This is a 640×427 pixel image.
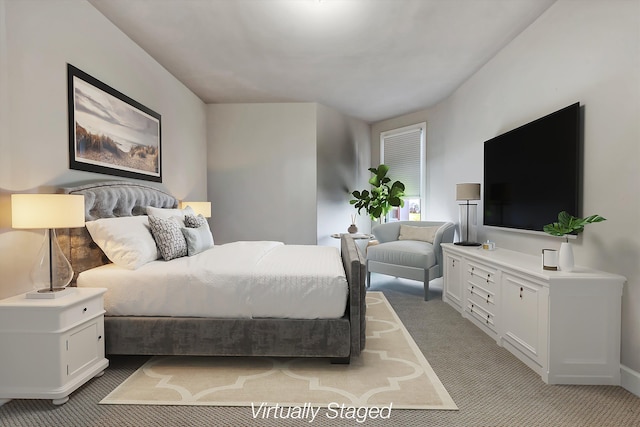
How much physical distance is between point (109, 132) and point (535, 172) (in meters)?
3.61

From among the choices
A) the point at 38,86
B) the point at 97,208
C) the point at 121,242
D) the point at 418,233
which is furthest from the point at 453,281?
the point at 38,86

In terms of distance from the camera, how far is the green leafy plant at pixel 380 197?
548 centimetres

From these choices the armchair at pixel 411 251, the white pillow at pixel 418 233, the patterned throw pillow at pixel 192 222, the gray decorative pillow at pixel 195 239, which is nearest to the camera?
the gray decorative pillow at pixel 195 239

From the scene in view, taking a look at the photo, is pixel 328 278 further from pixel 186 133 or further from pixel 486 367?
pixel 186 133

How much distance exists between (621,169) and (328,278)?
192 cm

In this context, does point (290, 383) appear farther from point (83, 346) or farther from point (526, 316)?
point (526, 316)

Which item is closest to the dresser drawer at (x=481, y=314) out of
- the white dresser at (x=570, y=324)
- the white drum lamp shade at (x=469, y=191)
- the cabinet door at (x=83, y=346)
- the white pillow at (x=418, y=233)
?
the white dresser at (x=570, y=324)

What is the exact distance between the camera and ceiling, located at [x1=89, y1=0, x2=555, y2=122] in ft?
8.80

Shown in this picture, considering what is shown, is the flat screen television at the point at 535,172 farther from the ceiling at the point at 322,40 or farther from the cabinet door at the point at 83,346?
the cabinet door at the point at 83,346

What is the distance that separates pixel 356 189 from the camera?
6.16 m

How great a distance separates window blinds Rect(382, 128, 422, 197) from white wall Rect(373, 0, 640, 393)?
7.79 ft

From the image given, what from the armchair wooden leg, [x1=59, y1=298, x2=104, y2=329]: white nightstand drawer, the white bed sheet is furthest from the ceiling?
the armchair wooden leg

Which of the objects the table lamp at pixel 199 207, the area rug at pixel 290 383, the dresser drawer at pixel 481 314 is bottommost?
the area rug at pixel 290 383

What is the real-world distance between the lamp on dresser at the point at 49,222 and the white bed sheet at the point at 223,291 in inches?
10.2
